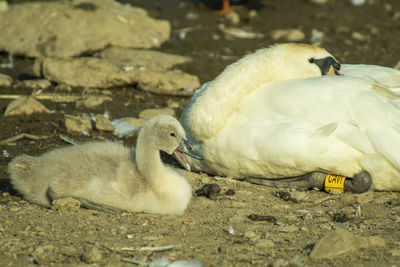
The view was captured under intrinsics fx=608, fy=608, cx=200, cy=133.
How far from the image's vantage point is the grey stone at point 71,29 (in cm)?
995

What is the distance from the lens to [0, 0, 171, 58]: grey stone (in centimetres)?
995

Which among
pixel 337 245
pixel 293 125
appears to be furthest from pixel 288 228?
pixel 293 125

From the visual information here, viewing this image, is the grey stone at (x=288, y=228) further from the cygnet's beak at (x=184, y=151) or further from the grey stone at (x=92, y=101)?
the grey stone at (x=92, y=101)

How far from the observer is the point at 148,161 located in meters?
4.88

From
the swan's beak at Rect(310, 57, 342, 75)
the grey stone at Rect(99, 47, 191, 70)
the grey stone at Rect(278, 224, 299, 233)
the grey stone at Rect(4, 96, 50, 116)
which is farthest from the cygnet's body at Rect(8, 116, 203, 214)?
the grey stone at Rect(99, 47, 191, 70)

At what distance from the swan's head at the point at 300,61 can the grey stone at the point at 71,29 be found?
181 inches

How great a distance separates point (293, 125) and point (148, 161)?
1.40 meters

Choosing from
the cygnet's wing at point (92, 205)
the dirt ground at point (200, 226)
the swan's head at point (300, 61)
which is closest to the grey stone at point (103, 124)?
the dirt ground at point (200, 226)

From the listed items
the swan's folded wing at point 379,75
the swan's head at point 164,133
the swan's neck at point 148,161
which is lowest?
the swan's neck at point 148,161

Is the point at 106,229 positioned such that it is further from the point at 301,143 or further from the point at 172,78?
the point at 172,78

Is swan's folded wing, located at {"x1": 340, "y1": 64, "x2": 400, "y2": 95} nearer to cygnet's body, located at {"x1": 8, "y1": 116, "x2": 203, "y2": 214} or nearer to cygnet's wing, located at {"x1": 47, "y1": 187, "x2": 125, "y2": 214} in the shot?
cygnet's body, located at {"x1": 8, "y1": 116, "x2": 203, "y2": 214}

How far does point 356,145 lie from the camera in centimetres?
539

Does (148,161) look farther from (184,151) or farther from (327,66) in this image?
(327,66)

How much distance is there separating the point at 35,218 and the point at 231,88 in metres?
2.19
